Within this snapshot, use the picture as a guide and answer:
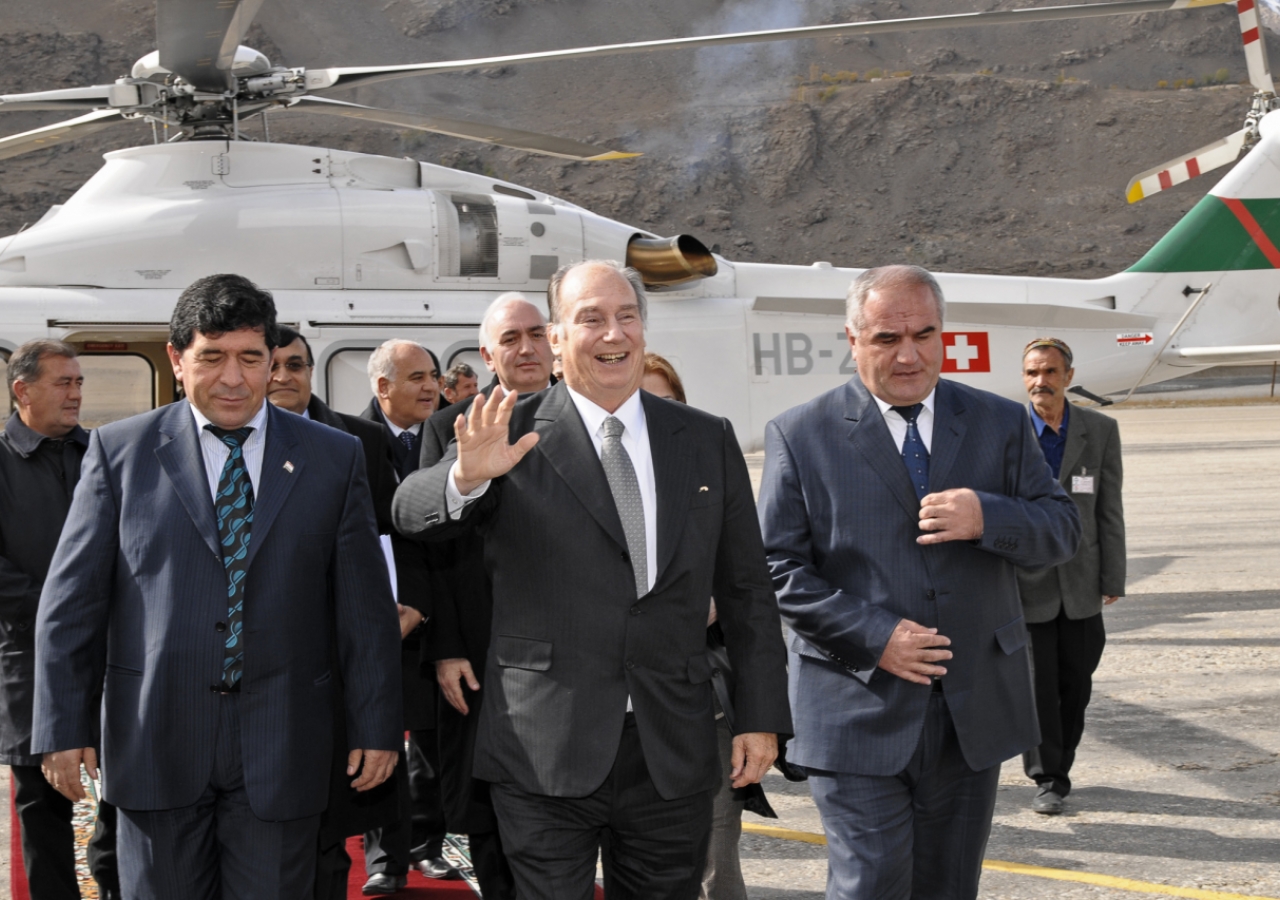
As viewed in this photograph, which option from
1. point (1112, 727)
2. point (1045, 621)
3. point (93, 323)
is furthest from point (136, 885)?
point (93, 323)

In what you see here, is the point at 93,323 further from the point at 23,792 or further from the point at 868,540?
the point at 868,540

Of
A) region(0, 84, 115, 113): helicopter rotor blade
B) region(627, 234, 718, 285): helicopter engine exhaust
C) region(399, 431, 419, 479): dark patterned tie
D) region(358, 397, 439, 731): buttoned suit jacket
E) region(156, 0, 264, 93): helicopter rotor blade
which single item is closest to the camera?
region(358, 397, 439, 731): buttoned suit jacket

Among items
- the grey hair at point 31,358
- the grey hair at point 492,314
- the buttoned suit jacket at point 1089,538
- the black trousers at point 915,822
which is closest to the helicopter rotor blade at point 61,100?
the grey hair at point 31,358

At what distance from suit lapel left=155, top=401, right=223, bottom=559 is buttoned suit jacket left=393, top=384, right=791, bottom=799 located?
414 mm

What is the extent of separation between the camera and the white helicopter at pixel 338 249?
8.11 meters

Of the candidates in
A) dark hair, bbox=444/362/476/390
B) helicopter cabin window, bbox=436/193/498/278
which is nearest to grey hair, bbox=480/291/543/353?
dark hair, bbox=444/362/476/390

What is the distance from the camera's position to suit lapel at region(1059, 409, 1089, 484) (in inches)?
209

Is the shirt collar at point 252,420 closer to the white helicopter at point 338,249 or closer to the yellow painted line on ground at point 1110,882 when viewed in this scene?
the yellow painted line on ground at point 1110,882

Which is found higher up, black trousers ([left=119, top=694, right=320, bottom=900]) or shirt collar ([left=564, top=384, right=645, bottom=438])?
shirt collar ([left=564, top=384, right=645, bottom=438])

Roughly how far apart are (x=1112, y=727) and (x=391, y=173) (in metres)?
5.95

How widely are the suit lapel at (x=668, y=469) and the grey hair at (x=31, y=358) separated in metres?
2.30

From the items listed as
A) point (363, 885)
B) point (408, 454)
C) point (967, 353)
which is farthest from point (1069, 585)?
point (967, 353)

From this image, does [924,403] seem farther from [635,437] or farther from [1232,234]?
[1232,234]

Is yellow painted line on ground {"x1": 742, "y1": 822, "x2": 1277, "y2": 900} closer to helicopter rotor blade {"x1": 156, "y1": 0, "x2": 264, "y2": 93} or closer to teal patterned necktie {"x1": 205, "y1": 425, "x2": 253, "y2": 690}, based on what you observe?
teal patterned necktie {"x1": 205, "y1": 425, "x2": 253, "y2": 690}
